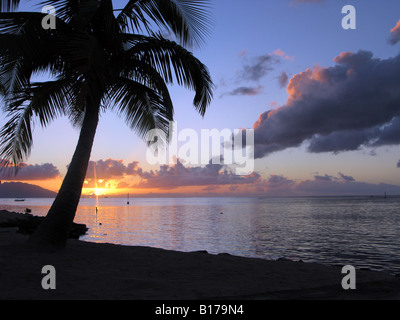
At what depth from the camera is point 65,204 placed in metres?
9.77

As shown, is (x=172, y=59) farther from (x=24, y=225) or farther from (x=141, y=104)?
(x=24, y=225)

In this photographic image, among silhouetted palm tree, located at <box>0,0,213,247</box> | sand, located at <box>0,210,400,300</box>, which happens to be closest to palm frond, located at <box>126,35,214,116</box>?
silhouetted palm tree, located at <box>0,0,213,247</box>

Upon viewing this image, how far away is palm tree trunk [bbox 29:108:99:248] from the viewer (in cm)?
962

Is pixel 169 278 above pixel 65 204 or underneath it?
underneath

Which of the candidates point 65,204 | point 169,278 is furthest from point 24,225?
point 169,278

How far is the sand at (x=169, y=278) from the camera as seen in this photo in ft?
19.8

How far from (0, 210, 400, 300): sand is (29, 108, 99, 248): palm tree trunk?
43 cm

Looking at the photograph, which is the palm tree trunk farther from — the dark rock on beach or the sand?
the dark rock on beach

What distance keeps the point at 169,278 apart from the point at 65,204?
4.32 meters

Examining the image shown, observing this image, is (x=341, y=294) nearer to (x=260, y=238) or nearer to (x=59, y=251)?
(x=59, y=251)

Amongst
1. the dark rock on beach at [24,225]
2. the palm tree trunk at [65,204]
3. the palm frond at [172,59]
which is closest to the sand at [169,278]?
the palm tree trunk at [65,204]

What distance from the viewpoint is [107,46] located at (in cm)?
973
